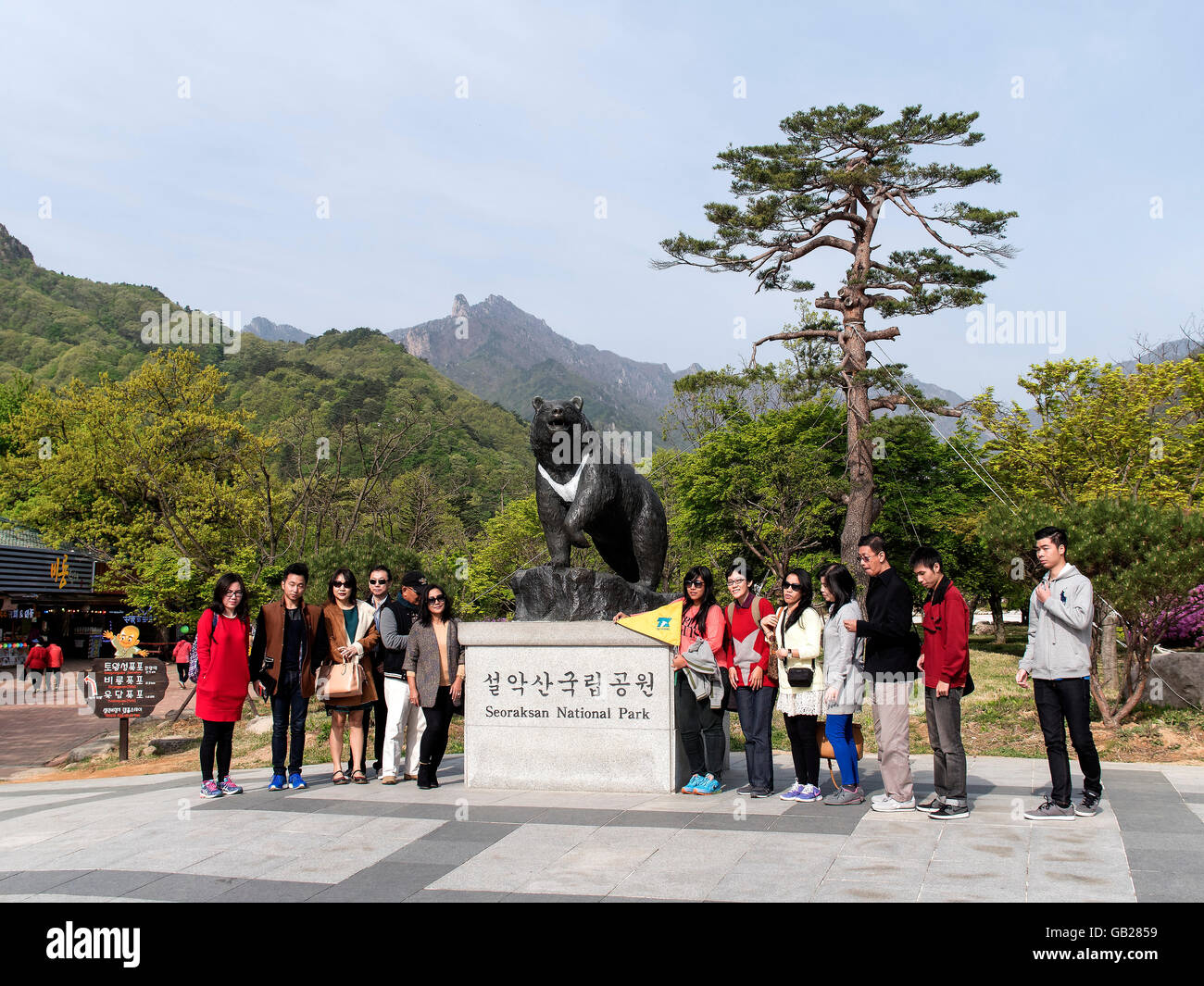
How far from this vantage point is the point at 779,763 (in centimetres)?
867

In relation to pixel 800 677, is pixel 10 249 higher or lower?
higher

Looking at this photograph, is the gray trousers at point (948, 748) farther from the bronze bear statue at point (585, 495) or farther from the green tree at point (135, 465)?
the green tree at point (135, 465)

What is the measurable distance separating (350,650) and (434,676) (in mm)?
702

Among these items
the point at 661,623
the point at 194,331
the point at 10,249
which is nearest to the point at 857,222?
the point at 661,623

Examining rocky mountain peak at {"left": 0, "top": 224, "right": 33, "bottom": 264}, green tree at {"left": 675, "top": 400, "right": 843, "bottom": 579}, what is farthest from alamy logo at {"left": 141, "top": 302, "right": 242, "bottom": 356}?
green tree at {"left": 675, "top": 400, "right": 843, "bottom": 579}

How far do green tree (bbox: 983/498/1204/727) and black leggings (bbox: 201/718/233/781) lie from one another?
28.2 ft

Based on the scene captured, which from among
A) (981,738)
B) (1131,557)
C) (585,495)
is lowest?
(981,738)

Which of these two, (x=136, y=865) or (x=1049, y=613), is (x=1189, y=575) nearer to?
(x=1049, y=613)

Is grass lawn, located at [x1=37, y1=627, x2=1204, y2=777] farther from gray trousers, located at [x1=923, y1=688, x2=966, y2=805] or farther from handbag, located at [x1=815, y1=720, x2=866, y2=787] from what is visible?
gray trousers, located at [x1=923, y1=688, x2=966, y2=805]

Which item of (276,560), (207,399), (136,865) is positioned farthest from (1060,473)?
(207,399)

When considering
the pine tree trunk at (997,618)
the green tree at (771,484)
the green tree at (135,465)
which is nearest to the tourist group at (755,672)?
the green tree at (771,484)

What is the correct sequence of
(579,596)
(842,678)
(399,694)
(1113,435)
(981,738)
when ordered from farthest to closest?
(1113,435), (981,738), (579,596), (399,694), (842,678)

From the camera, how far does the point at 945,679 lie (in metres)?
5.77

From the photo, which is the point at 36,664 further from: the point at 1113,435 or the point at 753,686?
the point at 1113,435
